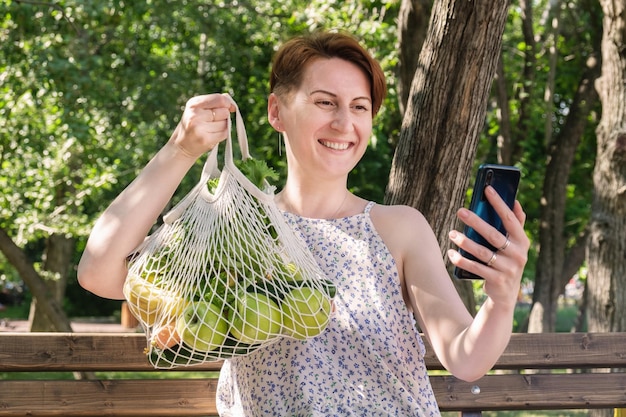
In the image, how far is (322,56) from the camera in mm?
2676

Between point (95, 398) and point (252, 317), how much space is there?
1717 millimetres

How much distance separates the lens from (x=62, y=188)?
13.9 meters

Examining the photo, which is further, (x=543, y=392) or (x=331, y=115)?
(x=543, y=392)

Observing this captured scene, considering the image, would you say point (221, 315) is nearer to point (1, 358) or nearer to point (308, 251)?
point (308, 251)

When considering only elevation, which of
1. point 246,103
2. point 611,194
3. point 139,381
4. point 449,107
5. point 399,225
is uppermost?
point 449,107

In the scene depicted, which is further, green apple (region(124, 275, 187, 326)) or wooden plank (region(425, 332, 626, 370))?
wooden plank (region(425, 332, 626, 370))

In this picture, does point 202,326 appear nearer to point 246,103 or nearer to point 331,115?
point 331,115

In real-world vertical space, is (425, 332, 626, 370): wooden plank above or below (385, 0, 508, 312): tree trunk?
below

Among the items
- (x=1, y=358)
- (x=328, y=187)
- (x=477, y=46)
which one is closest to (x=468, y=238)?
(x=328, y=187)

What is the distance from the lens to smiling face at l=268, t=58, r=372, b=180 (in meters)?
2.62

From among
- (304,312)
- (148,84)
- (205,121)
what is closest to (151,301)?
(304,312)

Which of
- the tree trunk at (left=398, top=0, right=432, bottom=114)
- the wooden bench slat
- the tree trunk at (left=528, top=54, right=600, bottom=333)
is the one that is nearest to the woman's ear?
the wooden bench slat

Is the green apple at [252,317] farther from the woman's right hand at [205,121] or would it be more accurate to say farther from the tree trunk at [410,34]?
the tree trunk at [410,34]

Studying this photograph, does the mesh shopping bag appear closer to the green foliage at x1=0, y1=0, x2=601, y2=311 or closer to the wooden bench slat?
the wooden bench slat
